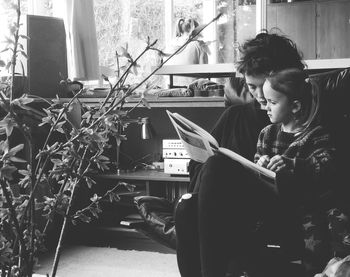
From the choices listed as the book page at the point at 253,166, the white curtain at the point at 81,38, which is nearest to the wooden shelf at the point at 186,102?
the white curtain at the point at 81,38

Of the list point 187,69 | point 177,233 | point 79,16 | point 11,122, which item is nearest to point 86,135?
point 11,122

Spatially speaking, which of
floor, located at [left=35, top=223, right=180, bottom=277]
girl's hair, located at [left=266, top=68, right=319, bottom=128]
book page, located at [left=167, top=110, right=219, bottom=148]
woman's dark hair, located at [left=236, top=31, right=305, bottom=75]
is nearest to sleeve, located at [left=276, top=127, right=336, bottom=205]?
girl's hair, located at [left=266, top=68, right=319, bottom=128]

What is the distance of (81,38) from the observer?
3.65 meters

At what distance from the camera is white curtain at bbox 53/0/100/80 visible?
142 inches

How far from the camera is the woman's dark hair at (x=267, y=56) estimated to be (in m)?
2.20

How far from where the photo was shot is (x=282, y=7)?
225 inches

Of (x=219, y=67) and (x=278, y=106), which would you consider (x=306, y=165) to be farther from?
(x=219, y=67)

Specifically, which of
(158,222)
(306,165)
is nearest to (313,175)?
(306,165)

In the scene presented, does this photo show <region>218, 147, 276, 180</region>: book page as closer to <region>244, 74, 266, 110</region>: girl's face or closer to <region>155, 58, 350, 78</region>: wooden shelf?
<region>244, 74, 266, 110</region>: girl's face

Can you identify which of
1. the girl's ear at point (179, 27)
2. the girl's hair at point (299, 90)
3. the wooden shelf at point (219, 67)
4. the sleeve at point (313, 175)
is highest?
the girl's ear at point (179, 27)

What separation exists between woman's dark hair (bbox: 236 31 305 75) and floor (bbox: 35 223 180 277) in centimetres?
121

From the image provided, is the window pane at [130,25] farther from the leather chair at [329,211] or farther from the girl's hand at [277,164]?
the girl's hand at [277,164]

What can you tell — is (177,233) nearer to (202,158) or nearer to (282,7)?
(202,158)

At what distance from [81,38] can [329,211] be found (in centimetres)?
225
